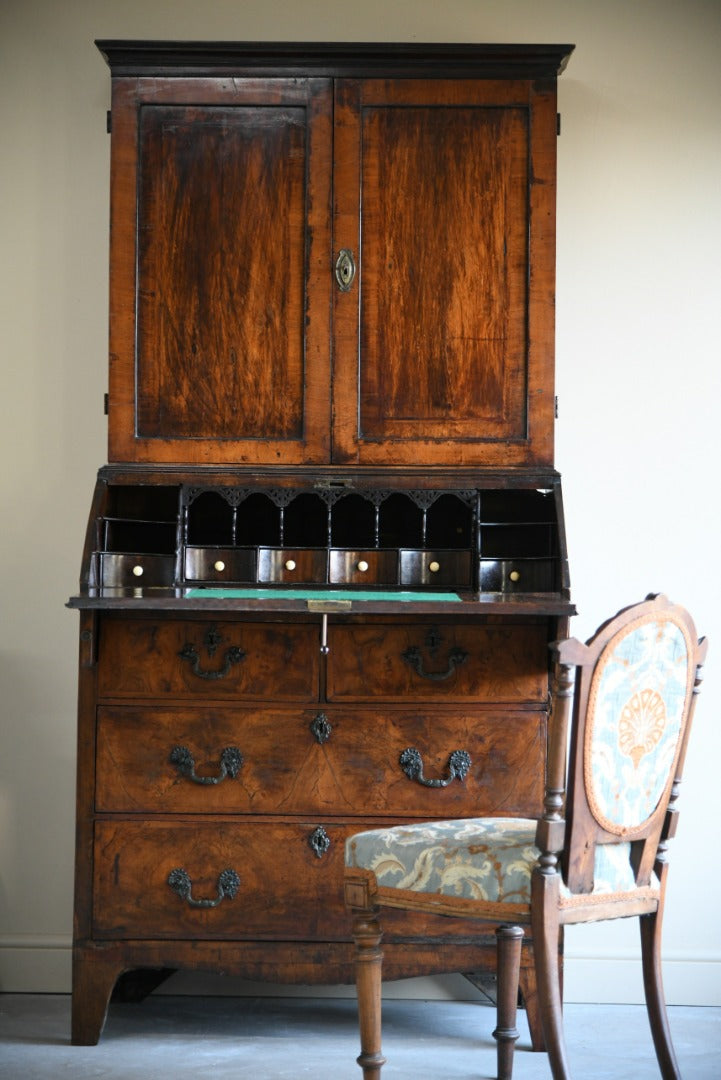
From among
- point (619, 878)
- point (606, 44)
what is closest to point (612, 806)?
point (619, 878)

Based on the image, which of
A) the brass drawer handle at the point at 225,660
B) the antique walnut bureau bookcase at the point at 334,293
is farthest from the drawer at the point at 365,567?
the brass drawer handle at the point at 225,660

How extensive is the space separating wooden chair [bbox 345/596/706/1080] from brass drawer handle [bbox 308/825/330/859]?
423mm

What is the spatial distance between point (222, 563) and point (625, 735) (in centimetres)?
127

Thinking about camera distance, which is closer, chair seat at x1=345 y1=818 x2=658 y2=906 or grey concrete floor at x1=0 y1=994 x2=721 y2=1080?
chair seat at x1=345 y1=818 x2=658 y2=906

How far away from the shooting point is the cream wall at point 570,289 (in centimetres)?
356

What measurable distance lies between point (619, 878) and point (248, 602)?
3.18ft

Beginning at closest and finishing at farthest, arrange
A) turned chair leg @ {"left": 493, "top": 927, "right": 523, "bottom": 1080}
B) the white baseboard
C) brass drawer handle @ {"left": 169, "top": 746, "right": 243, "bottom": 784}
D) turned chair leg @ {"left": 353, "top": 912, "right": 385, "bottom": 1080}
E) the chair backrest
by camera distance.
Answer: the chair backrest < turned chair leg @ {"left": 353, "top": 912, "right": 385, "bottom": 1080} < turned chair leg @ {"left": 493, "top": 927, "right": 523, "bottom": 1080} < brass drawer handle @ {"left": 169, "top": 746, "right": 243, "bottom": 784} < the white baseboard

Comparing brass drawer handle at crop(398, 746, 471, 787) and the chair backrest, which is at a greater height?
the chair backrest

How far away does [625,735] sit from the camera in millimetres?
2307

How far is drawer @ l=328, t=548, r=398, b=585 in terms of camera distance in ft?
10.5

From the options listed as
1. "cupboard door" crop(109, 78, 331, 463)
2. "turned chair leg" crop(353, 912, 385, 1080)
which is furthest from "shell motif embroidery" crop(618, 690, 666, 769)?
"cupboard door" crop(109, 78, 331, 463)

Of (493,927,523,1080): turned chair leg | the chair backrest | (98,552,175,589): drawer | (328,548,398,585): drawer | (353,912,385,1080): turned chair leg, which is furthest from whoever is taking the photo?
(328,548,398,585): drawer

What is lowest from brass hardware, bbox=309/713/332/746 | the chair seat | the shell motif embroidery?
the chair seat

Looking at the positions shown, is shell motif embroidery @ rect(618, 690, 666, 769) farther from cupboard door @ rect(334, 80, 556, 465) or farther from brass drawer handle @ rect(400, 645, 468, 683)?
cupboard door @ rect(334, 80, 556, 465)
